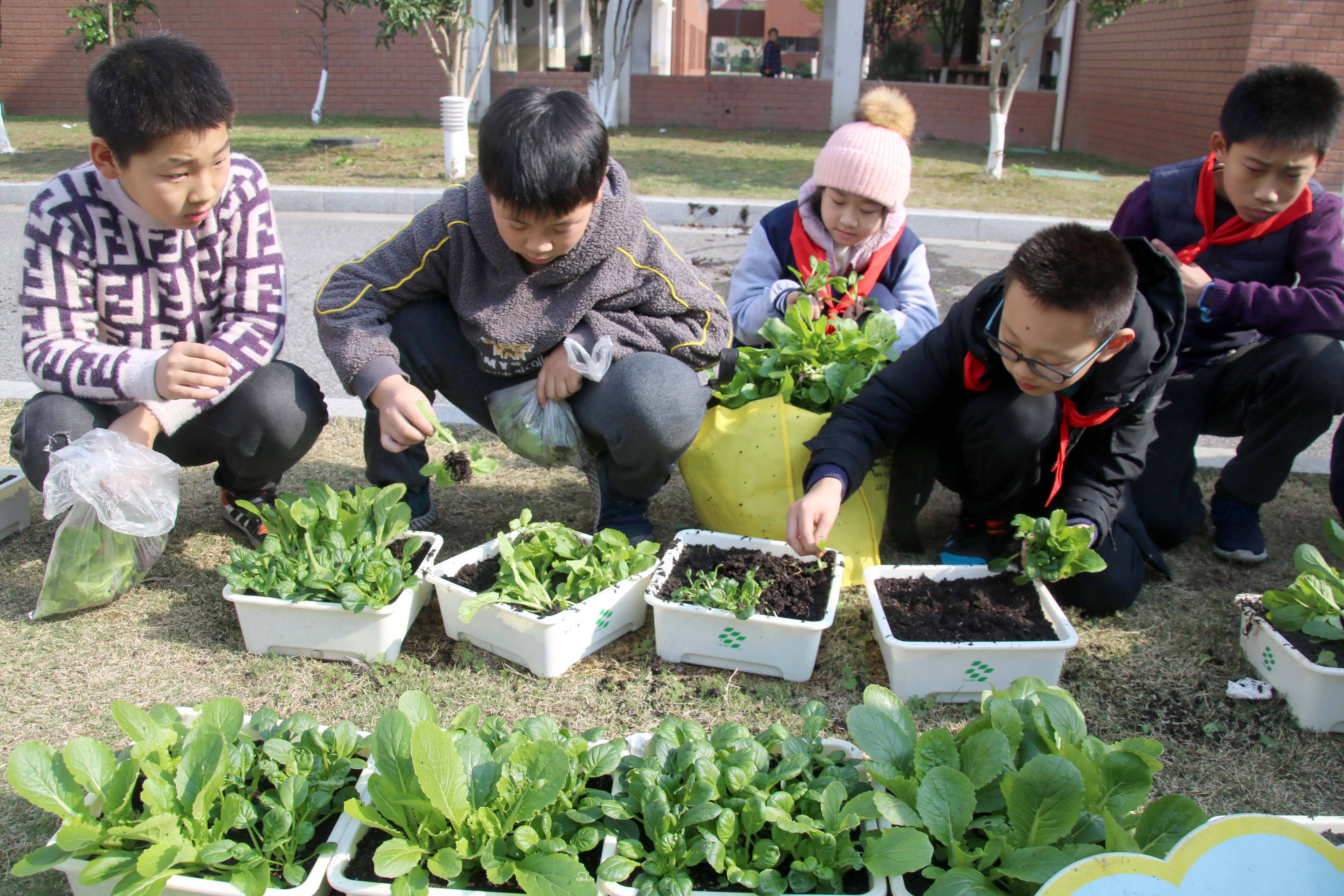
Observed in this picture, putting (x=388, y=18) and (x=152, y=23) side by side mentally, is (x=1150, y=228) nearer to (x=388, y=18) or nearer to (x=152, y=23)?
(x=388, y=18)

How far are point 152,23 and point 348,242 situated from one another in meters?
10.9

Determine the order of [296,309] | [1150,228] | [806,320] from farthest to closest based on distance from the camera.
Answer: [296,309], [1150,228], [806,320]

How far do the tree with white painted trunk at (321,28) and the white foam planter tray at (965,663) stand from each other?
1237cm

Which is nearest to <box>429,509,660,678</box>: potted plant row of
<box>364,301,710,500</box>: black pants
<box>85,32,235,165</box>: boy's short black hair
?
<box>364,301,710,500</box>: black pants

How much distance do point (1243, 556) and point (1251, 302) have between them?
2.08 ft

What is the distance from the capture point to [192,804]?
1217 millimetres

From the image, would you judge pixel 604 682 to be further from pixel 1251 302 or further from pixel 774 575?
pixel 1251 302

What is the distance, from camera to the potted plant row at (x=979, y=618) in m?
1.70

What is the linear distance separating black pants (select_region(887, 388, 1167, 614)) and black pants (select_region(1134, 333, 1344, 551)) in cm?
18

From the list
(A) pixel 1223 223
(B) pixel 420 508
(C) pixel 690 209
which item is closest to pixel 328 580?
(B) pixel 420 508

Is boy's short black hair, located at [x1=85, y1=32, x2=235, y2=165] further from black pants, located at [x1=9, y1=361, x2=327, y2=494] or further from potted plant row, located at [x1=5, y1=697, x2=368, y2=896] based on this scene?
potted plant row, located at [x1=5, y1=697, x2=368, y2=896]

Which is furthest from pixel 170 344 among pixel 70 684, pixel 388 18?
pixel 388 18

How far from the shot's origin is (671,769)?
4.28 feet

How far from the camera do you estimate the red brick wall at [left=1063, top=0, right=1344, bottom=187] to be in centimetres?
838
